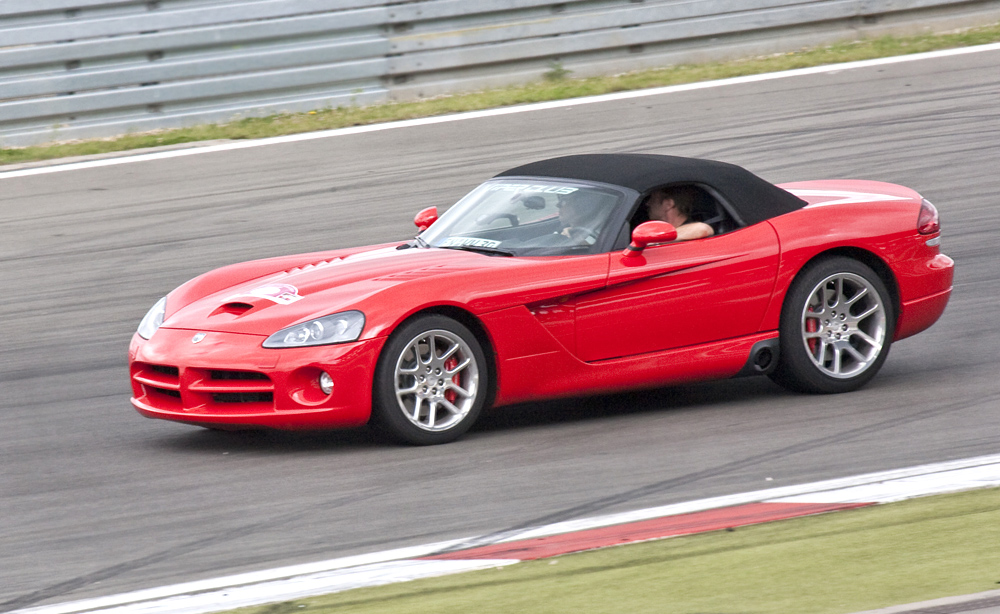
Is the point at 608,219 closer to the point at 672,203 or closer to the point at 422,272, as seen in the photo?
the point at 672,203

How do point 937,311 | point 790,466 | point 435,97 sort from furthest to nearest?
point 435,97 → point 937,311 → point 790,466

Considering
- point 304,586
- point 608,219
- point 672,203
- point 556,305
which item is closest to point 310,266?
point 556,305

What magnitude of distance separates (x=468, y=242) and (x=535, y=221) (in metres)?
0.36

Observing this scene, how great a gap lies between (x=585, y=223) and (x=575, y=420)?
982 mm

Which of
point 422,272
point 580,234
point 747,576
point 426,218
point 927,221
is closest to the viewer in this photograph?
point 747,576

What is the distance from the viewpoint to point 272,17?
1450 cm

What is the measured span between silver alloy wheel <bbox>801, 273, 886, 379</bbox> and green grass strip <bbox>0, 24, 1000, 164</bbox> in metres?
8.12

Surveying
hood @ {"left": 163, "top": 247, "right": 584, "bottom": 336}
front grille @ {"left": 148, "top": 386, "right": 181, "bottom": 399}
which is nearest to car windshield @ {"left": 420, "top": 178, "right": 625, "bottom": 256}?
hood @ {"left": 163, "top": 247, "right": 584, "bottom": 336}

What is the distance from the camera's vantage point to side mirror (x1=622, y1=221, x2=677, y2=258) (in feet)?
21.9

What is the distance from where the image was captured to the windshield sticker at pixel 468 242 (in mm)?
7027

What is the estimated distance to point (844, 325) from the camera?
732cm

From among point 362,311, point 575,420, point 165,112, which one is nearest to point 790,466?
point 575,420

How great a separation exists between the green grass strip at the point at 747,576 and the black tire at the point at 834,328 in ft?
7.62

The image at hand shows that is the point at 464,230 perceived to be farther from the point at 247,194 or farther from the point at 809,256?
the point at 247,194
